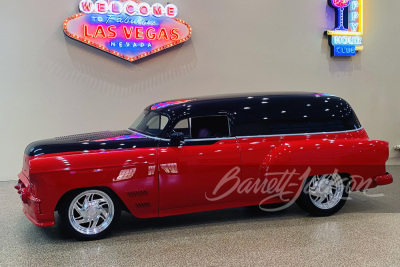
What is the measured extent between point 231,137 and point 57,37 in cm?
402

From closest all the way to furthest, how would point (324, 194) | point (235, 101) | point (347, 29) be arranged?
1. point (235, 101)
2. point (324, 194)
3. point (347, 29)

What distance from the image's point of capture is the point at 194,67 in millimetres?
7820

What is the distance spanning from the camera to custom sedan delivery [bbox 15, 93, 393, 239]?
417 centimetres

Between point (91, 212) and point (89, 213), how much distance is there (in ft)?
0.07

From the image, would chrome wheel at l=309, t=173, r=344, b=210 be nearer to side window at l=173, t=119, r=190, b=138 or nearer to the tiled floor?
the tiled floor

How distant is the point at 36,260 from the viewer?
148 inches

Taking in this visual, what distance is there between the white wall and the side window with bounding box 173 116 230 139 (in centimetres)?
312

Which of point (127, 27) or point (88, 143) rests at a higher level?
point (127, 27)

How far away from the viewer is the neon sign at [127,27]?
279 inches

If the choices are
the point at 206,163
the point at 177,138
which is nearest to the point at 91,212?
the point at 177,138

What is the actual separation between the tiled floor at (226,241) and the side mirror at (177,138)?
3.06ft

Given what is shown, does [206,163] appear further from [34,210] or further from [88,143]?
[34,210]

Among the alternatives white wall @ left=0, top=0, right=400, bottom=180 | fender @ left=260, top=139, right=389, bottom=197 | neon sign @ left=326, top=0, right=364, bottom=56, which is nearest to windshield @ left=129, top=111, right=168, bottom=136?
fender @ left=260, top=139, right=389, bottom=197

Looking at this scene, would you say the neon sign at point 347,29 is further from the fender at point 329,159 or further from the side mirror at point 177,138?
the side mirror at point 177,138
